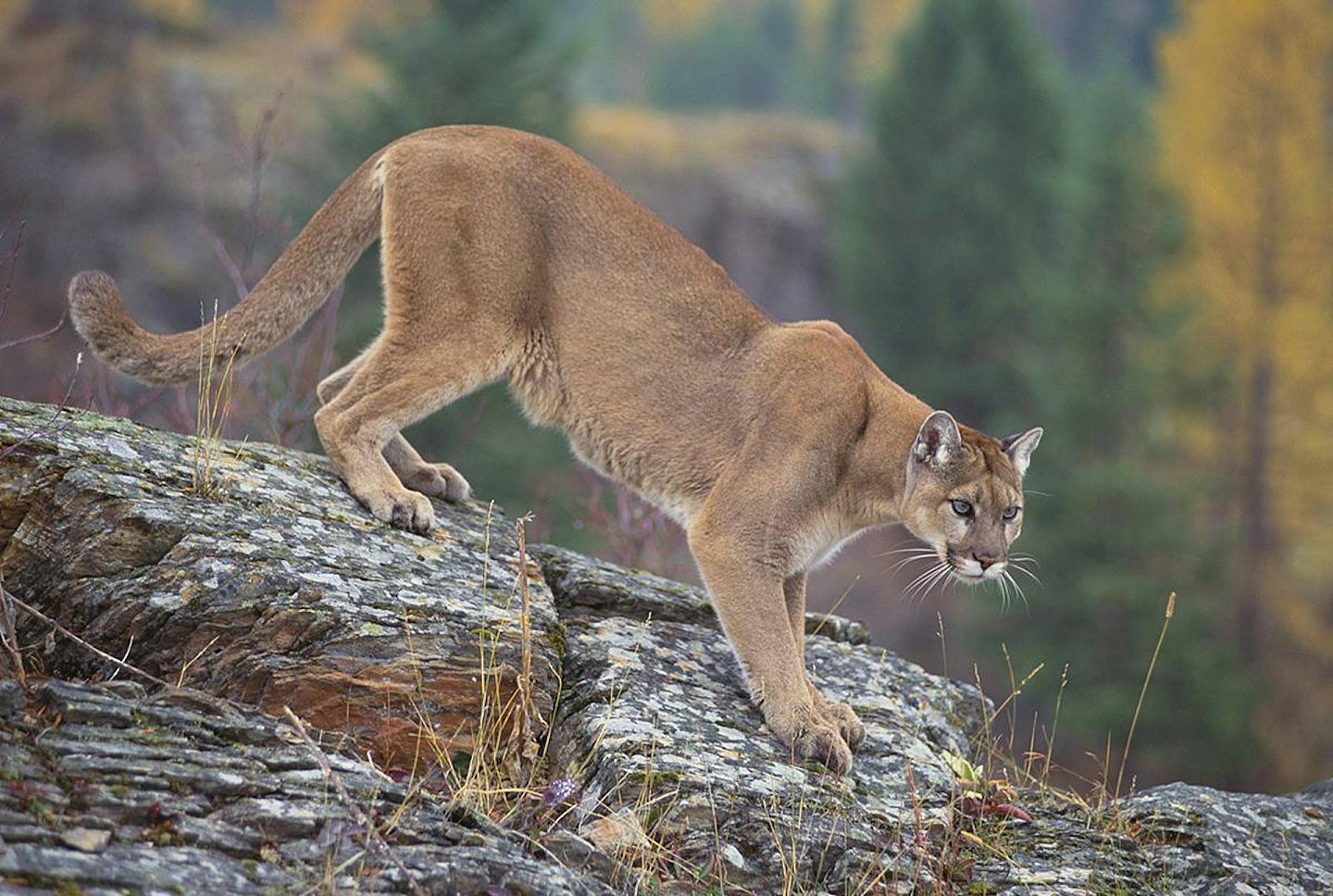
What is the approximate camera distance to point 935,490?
6102 mm

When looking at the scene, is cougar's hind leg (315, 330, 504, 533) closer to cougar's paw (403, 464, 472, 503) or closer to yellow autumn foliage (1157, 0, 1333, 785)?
cougar's paw (403, 464, 472, 503)

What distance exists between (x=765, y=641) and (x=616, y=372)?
1544 mm

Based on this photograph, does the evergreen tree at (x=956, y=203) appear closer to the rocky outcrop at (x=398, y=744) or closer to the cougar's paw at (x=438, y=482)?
the cougar's paw at (x=438, y=482)

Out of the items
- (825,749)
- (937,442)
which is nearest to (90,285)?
(825,749)

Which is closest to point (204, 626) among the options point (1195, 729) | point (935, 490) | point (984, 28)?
point (935, 490)

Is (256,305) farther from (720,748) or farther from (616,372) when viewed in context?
(720,748)

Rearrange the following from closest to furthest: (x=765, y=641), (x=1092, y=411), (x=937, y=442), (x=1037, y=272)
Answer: (x=765, y=641) → (x=937, y=442) → (x=1092, y=411) → (x=1037, y=272)

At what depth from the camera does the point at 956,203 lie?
109 ft

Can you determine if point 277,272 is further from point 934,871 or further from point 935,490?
point 934,871

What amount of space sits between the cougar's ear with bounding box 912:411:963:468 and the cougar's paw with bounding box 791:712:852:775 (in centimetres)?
137

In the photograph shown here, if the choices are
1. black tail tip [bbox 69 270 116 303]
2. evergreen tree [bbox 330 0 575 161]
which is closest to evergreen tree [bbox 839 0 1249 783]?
evergreen tree [bbox 330 0 575 161]

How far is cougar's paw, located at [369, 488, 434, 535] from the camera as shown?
5793mm

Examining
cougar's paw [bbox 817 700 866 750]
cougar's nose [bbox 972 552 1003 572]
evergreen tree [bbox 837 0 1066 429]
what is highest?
evergreen tree [bbox 837 0 1066 429]

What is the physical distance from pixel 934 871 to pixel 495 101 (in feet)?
64.1
